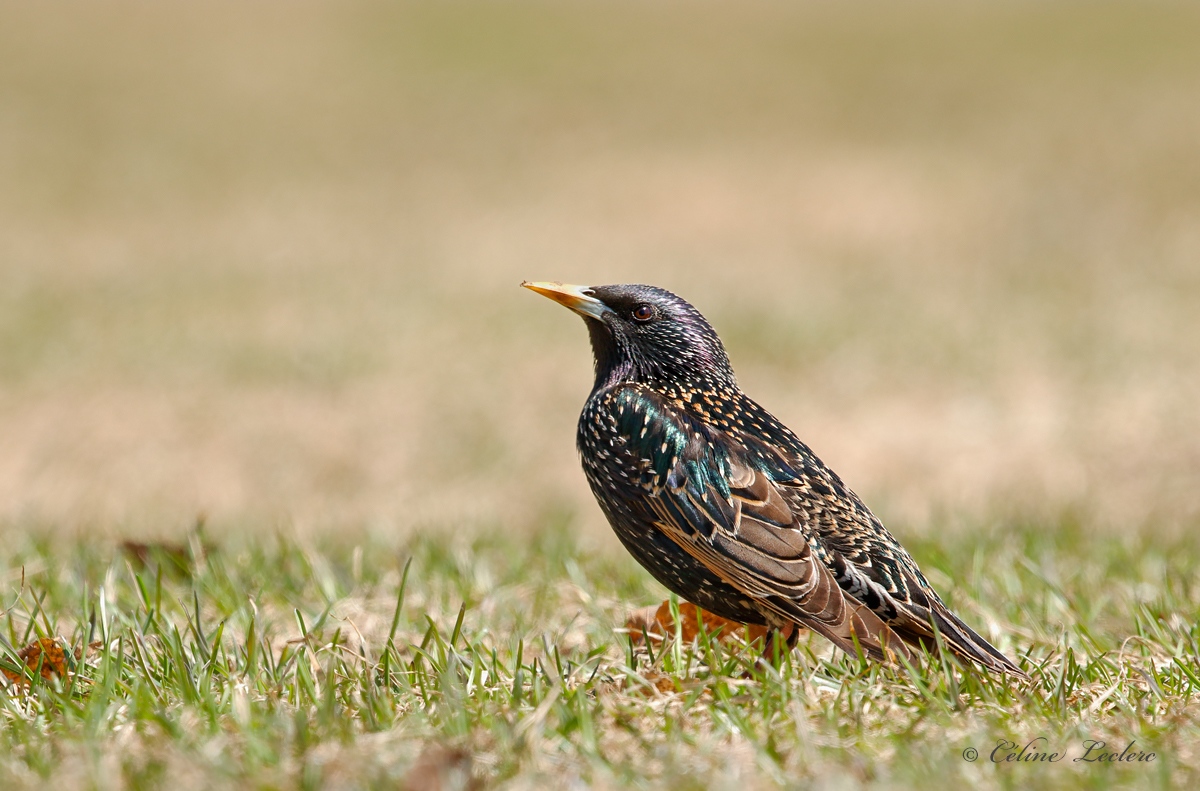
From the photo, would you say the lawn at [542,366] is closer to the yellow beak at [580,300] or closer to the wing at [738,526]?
the wing at [738,526]

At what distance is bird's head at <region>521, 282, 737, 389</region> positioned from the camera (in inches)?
163

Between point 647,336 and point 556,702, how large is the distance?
1.61m

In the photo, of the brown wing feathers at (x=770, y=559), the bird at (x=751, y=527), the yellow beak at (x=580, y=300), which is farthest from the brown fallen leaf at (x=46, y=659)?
the yellow beak at (x=580, y=300)

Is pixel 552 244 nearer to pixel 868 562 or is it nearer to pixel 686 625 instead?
pixel 686 625

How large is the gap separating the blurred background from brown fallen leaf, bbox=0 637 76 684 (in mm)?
2654

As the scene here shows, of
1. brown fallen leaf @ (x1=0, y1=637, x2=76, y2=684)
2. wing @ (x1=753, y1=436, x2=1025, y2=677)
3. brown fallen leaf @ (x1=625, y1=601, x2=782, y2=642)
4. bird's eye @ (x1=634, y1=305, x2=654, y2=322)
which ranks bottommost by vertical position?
brown fallen leaf @ (x1=0, y1=637, x2=76, y2=684)

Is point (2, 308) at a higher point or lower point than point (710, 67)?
lower

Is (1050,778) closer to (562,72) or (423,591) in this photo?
(423,591)

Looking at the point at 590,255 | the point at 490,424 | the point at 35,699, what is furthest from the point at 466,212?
the point at 35,699

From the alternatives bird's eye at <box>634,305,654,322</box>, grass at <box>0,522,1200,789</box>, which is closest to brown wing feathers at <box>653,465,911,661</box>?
grass at <box>0,522,1200,789</box>

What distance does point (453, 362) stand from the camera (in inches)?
439

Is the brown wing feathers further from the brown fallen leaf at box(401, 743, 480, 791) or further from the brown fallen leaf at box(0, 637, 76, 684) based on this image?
the brown fallen leaf at box(0, 637, 76, 684)

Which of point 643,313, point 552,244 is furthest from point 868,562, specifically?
point 552,244

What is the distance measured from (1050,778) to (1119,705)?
27.0 inches
